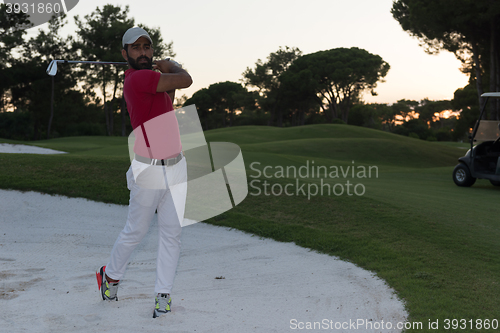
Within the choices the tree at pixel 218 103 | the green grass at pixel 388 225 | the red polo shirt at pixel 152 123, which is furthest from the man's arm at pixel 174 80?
the tree at pixel 218 103

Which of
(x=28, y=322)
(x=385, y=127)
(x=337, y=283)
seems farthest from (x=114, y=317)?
(x=385, y=127)

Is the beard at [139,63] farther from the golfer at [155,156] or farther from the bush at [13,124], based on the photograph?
the bush at [13,124]

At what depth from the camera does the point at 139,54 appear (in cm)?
388

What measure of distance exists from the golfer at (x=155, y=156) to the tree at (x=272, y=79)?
212 feet

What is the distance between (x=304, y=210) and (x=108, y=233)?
12.3 feet

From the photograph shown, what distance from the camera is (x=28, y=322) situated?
381 centimetres

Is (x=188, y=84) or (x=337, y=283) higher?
(x=188, y=84)

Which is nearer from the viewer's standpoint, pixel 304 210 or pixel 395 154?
pixel 304 210

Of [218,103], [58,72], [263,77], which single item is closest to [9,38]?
[58,72]

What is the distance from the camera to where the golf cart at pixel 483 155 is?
1273 centimetres

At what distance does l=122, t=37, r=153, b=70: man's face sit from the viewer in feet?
12.7

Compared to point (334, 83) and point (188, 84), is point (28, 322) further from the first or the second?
point (334, 83)

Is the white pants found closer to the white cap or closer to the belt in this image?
the belt

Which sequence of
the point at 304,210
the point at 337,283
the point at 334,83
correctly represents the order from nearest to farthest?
1. the point at 337,283
2. the point at 304,210
3. the point at 334,83
